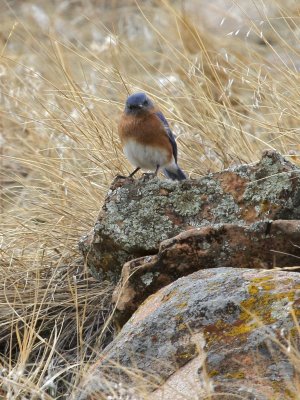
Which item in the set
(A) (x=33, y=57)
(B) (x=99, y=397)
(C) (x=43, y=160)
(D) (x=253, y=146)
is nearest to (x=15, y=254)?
(C) (x=43, y=160)

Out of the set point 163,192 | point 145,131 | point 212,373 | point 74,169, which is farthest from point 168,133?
point 212,373

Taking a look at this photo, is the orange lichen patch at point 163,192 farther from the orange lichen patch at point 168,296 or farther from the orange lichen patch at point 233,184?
the orange lichen patch at point 168,296

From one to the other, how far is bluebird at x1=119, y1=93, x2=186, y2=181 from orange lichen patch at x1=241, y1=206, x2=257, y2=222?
119 cm

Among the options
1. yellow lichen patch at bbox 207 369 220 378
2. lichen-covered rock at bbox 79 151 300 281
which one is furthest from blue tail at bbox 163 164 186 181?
yellow lichen patch at bbox 207 369 220 378

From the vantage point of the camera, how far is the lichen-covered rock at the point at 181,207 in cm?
402

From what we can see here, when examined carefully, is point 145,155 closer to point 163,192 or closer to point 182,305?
point 163,192

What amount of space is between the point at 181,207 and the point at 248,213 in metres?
0.31

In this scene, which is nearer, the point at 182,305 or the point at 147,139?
the point at 182,305

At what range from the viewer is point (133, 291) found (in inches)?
151

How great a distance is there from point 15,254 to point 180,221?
1.22 metres

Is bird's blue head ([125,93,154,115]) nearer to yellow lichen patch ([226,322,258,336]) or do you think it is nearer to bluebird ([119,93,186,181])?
bluebird ([119,93,186,181])

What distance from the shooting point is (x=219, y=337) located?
3.22 meters

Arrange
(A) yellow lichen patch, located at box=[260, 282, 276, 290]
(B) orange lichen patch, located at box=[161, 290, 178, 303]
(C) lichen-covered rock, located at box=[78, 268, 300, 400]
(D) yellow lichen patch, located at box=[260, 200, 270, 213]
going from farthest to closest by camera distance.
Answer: (D) yellow lichen patch, located at box=[260, 200, 270, 213]
(B) orange lichen patch, located at box=[161, 290, 178, 303]
(A) yellow lichen patch, located at box=[260, 282, 276, 290]
(C) lichen-covered rock, located at box=[78, 268, 300, 400]

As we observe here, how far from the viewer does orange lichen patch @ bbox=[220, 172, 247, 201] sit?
A: 161 inches
